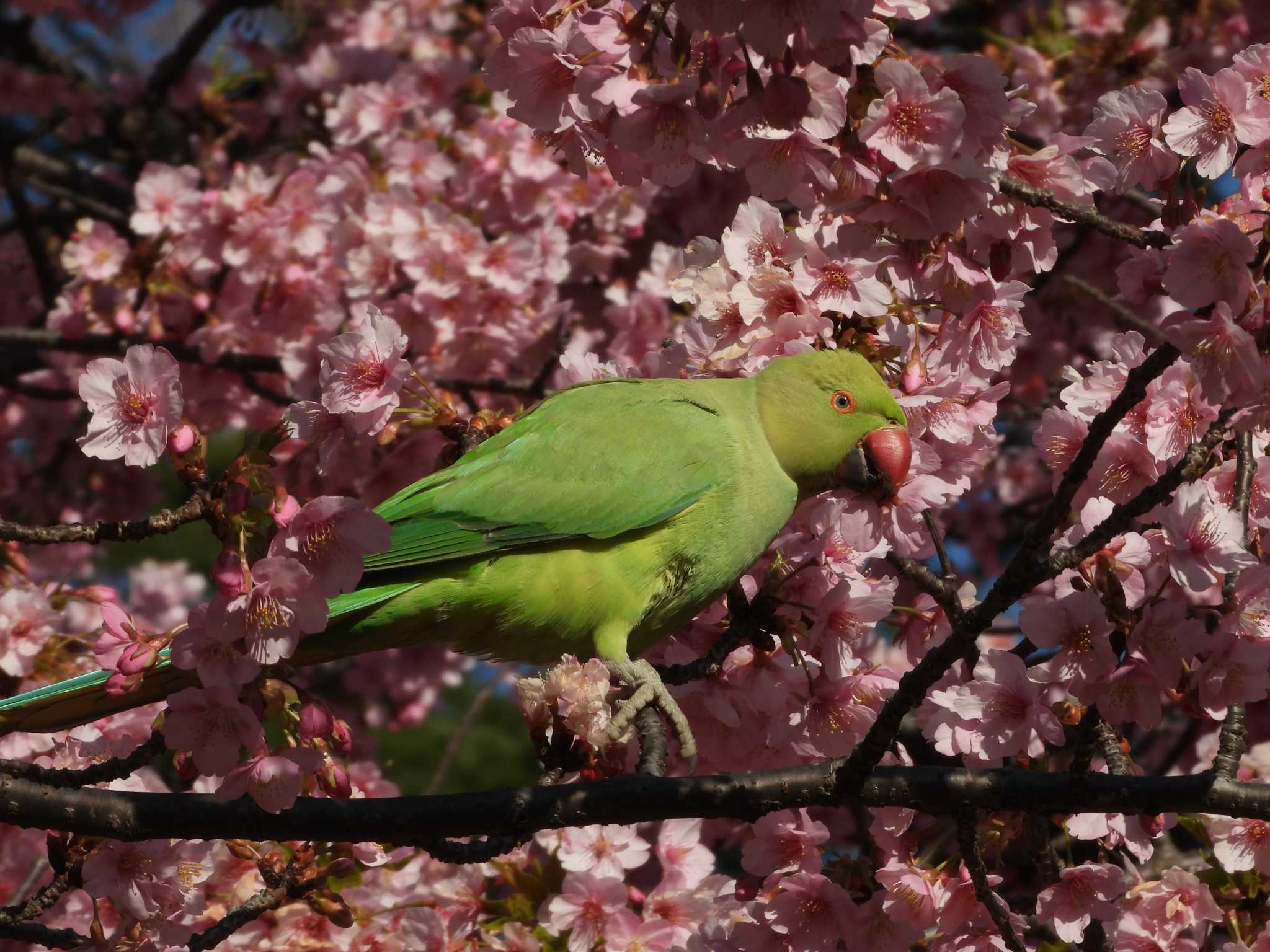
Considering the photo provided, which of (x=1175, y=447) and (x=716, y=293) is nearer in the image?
(x=1175, y=447)

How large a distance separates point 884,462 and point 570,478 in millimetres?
746

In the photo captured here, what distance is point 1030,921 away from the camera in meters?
3.22

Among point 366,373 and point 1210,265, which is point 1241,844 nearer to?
point 1210,265

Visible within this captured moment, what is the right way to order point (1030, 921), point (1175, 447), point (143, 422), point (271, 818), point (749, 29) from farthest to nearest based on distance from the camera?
point (1030, 921) → point (1175, 447) → point (143, 422) → point (271, 818) → point (749, 29)

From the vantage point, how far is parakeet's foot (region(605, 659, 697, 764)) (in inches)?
100

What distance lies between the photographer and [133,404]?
2.38 metres

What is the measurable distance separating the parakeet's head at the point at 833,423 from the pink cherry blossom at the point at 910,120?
0.63 meters

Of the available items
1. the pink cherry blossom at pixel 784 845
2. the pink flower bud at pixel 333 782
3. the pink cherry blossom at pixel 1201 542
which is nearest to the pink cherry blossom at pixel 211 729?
the pink flower bud at pixel 333 782

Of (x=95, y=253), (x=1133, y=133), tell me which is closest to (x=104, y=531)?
(x=1133, y=133)

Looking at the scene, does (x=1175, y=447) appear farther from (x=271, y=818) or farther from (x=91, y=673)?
(x=91, y=673)

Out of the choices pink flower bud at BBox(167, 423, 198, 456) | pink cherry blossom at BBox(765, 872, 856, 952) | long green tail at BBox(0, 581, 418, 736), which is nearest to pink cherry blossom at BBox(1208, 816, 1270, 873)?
pink cherry blossom at BBox(765, 872, 856, 952)

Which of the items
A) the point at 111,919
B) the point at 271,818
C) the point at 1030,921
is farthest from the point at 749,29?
the point at 111,919

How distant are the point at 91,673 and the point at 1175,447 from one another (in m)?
2.13

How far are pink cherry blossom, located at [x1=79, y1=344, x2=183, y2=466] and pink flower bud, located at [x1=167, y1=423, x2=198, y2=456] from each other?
0.02 meters
